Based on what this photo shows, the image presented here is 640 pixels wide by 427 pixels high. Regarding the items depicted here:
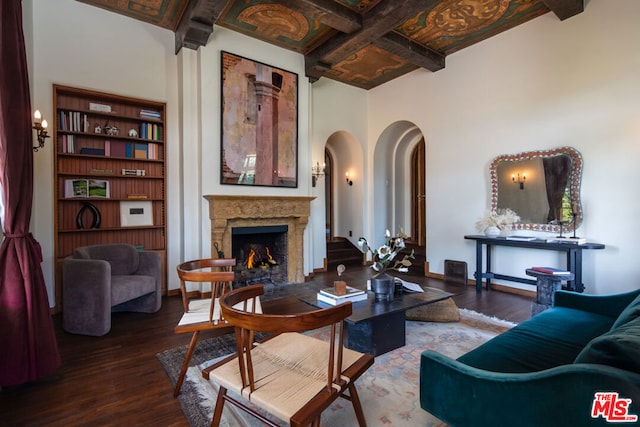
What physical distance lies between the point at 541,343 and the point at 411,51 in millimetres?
4442

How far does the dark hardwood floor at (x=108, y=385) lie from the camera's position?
182 centimetres

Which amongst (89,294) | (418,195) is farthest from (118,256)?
(418,195)

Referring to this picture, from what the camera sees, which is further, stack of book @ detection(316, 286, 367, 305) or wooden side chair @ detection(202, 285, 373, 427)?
stack of book @ detection(316, 286, 367, 305)

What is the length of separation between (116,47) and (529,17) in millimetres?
5548

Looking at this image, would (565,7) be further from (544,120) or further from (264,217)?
(264,217)

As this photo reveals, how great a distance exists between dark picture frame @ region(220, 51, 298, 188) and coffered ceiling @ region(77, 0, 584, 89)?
493 mm

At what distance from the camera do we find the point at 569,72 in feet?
13.1

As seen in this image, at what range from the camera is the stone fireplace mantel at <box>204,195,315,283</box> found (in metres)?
4.44

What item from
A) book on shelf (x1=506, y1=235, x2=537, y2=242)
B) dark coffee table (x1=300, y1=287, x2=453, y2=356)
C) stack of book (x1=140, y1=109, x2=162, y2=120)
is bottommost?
dark coffee table (x1=300, y1=287, x2=453, y2=356)

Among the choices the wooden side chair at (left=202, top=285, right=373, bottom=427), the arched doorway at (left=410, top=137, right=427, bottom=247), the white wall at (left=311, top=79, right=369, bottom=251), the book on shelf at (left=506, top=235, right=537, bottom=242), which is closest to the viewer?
the wooden side chair at (left=202, top=285, right=373, bottom=427)

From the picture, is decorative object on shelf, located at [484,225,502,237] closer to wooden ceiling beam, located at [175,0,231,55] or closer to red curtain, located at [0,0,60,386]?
wooden ceiling beam, located at [175,0,231,55]

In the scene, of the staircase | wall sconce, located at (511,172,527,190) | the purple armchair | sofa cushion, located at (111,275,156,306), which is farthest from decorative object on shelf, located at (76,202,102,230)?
Result: wall sconce, located at (511,172,527,190)

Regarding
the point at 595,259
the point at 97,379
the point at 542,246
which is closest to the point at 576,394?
the point at 97,379

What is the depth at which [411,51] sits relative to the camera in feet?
15.8
